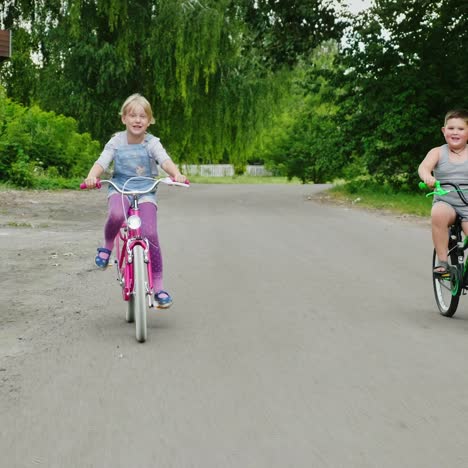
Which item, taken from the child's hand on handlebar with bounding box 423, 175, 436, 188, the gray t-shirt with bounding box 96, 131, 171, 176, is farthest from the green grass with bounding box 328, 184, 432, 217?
the gray t-shirt with bounding box 96, 131, 171, 176

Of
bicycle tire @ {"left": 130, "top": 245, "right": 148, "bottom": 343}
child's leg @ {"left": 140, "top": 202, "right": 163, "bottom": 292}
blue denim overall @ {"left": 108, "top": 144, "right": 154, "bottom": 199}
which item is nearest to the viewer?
bicycle tire @ {"left": 130, "top": 245, "right": 148, "bottom": 343}

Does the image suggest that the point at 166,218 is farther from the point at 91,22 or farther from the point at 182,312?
the point at 91,22

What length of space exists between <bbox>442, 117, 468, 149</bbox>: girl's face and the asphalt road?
1.35 meters

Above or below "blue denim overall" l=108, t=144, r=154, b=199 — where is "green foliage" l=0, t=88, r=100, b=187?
below

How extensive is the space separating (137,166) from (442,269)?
96.3 inches

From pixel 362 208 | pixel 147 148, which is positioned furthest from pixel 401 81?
pixel 147 148

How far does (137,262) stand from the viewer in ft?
18.9

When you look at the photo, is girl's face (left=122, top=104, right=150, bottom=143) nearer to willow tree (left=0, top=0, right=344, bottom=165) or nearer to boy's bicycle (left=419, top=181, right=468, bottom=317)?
boy's bicycle (left=419, top=181, right=468, bottom=317)

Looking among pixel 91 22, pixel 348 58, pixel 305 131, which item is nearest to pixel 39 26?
pixel 91 22

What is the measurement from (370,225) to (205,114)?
45.0 feet

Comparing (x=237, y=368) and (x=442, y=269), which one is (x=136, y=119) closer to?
(x=237, y=368)

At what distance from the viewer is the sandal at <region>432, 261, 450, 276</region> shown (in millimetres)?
6555

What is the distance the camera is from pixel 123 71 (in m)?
27.0

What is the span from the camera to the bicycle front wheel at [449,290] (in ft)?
21.2
